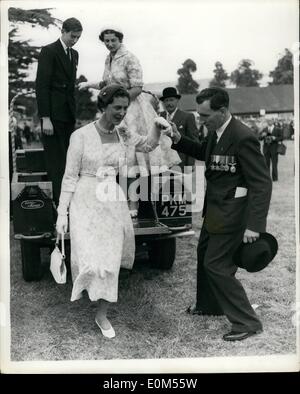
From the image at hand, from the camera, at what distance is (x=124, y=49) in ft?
15.8

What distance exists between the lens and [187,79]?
5.29 meters

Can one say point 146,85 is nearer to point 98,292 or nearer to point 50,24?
point 50,24

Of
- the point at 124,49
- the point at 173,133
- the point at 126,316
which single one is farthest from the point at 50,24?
the point at 126,316

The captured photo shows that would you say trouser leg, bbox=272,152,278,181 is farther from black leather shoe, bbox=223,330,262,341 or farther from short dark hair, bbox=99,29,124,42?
black leather shoe, bbox=223,330,262,341

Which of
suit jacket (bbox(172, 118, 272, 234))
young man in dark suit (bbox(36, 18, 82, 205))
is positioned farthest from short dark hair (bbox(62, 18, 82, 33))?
suit jacket (bbox(172, 118, 272, 234))

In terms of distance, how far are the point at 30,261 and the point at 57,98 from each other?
5.10 ft

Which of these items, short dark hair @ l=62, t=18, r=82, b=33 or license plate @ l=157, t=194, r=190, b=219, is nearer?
short dark hair @ l=62, t=18, r=82, b=33

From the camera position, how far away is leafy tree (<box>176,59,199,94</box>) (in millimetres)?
5027

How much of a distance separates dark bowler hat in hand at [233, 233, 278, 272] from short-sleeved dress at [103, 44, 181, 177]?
138 cm

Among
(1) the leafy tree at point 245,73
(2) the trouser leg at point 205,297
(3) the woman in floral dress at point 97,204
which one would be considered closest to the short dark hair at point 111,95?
(3) the woman in floral dress at point 97,204

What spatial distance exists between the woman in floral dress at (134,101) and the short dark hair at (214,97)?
91 centimetres

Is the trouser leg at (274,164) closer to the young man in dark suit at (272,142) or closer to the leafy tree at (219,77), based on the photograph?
the young man in dark suit at (272,142)

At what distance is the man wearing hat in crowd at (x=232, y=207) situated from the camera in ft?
13.6

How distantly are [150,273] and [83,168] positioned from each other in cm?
194
